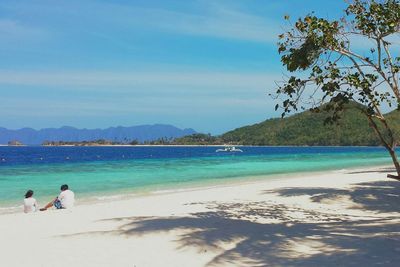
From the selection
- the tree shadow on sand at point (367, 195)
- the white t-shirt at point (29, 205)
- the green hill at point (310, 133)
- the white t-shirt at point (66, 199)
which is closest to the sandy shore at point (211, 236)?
the tree shadow on sand at point (367, 195)

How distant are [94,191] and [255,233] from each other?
15945 mm

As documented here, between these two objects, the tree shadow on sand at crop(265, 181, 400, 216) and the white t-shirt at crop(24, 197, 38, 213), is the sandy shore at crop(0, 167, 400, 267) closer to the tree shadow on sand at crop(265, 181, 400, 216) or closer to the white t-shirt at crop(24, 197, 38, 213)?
the tree shadow on sand at crop(265, 181, 400, 216)

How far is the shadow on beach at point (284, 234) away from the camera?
24.6 feet

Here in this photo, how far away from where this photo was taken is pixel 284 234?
30.9 ft

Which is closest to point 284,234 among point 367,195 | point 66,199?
point 66,199

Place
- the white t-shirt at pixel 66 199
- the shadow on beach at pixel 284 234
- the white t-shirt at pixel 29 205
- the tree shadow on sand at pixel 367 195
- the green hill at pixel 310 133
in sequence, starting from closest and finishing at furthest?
the shadow on beach at pixel 284 234 < the white t-shirt at pixel 29 205 < the white t-shirt at pixel 66 199 < the tree shadow on sand at pixel 367 195 < the green hill at pixel 310 133

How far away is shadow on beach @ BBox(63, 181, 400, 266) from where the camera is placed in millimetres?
7484

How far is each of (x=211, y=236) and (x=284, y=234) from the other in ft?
4.78

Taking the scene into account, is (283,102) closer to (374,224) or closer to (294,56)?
(294,56)

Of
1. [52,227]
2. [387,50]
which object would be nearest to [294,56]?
[387,50]

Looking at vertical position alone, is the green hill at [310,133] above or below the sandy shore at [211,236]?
above

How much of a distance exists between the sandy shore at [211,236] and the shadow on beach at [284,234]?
0.05 feet

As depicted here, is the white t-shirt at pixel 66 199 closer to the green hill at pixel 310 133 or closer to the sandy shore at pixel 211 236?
the sandy shore at pixel 211 236

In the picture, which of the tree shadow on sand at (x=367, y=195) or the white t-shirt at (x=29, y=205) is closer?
the white t-shirt at (x=29, y=205)
